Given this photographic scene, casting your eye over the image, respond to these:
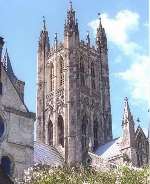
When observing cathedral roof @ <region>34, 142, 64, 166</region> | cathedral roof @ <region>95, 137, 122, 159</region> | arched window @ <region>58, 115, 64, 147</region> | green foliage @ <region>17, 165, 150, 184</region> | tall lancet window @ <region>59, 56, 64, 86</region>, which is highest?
tall lancet window @ <region>59, 56, 64, 86</region>

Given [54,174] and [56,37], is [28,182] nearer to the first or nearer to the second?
[54,174]

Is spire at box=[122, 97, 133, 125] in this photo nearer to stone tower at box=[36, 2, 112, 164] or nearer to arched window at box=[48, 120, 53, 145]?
stone tower at box=[36, 2, 112, 164]

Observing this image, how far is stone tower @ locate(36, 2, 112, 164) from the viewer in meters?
71.4

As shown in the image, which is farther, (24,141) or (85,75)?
(85,75)

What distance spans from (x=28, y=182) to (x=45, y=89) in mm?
48751

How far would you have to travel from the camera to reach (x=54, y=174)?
2889cm

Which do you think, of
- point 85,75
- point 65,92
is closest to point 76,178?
point 65,92

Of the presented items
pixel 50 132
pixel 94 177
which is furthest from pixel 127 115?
pixel 94 177

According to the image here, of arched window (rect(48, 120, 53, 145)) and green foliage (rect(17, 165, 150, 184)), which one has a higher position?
arched window (rect(48, 120, 53, 145))

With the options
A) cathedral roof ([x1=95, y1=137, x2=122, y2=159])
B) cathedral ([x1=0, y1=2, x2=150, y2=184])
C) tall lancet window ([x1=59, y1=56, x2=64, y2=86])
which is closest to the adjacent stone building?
cathedral ([x1=0, y1=2, x2=150, y2=184])

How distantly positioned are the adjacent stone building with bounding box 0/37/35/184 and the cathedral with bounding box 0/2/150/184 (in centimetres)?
1886

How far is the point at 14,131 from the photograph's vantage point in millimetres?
38312

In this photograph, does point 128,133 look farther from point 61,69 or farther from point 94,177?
point 94,177

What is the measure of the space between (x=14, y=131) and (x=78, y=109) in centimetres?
3459
